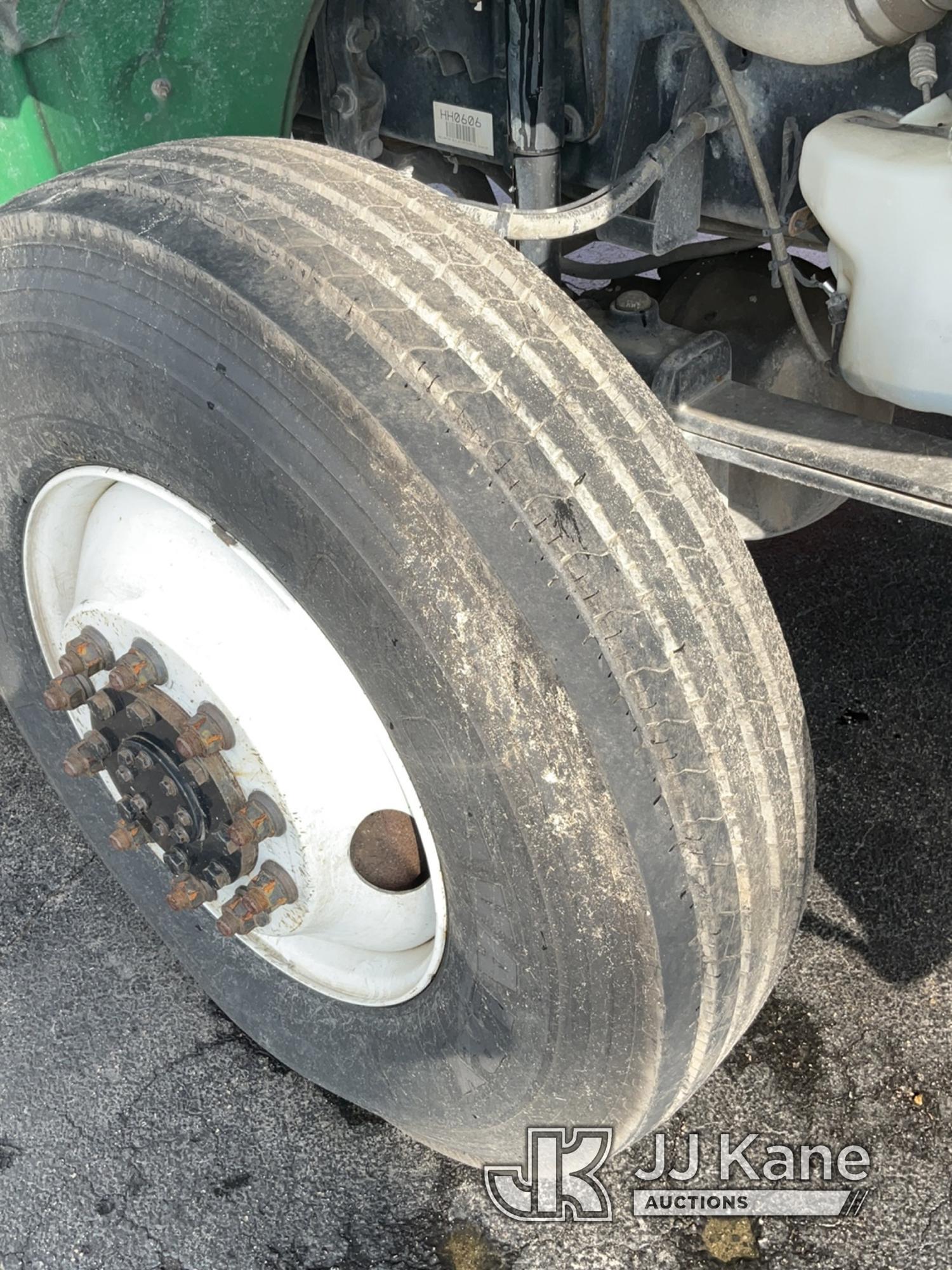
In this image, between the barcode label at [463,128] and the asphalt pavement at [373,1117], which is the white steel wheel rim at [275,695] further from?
the barcode label at [463,128]

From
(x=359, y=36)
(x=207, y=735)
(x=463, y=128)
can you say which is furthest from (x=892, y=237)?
(x=207, y=735)

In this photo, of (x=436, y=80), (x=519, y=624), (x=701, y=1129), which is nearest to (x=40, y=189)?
(x=436, y=80)

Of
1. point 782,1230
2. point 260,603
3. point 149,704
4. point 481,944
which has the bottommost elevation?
point 782,1230

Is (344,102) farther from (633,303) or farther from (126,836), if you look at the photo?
(126,836)

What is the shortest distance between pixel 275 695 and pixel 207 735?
101 millimetres

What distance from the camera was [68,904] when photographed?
6.44ft

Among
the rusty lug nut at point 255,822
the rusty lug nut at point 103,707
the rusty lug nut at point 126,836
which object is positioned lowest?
the rusty lug nut at point 126,836

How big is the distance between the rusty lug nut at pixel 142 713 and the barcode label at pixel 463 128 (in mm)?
924

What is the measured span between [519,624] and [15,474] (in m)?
0.80

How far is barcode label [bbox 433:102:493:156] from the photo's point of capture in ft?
5.54

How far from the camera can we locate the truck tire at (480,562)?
3.41 feet

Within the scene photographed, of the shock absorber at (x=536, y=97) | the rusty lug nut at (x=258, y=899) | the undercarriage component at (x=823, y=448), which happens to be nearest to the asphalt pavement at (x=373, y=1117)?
the rusty lug nut at (x=258, y=899)

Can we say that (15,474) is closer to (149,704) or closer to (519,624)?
(149,704)

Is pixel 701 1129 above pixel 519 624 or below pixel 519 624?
below
